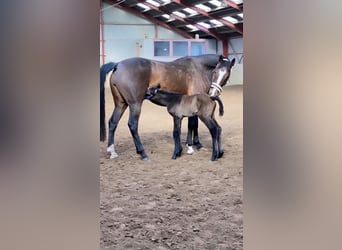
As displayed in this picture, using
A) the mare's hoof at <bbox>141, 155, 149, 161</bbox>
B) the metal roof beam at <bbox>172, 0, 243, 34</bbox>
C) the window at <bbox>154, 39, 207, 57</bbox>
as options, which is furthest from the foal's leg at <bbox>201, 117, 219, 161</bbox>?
the window at <bbox>154, 39, 207, 57</bbox>

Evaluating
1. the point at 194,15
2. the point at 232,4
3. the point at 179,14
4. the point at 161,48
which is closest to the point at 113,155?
the point at 232,4

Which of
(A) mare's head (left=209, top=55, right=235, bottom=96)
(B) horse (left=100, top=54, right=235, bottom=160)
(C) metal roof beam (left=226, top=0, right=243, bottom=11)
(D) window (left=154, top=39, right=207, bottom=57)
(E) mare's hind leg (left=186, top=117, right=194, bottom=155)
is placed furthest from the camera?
(D) window (left=154, top=39, right=207, bottom=57)

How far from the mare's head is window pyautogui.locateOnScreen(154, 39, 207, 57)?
5.21 metres

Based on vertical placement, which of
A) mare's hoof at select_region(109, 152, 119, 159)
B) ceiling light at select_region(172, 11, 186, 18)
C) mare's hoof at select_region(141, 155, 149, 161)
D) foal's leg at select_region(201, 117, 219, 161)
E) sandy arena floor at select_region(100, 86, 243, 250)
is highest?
ceiling light at select_region(172, 11, 186, 18)

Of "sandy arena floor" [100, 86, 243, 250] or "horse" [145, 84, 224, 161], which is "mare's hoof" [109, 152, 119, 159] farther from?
"horse" [145, 84, 224, 161]

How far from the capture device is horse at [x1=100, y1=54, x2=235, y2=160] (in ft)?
10.0

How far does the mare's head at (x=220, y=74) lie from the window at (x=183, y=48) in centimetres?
521

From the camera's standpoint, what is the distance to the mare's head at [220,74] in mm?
3314

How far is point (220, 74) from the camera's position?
335cm
